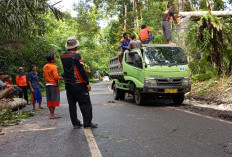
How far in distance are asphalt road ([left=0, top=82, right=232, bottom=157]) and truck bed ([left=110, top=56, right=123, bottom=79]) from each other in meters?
5.24

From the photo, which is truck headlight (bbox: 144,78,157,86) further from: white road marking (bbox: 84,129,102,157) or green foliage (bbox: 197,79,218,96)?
white road marking (bbox: 84,129,102,157)

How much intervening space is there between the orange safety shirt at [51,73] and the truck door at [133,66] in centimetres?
337

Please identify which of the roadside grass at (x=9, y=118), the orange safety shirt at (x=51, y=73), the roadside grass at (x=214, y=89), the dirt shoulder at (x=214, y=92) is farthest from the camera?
the roadside grass at (x=214, y=89)

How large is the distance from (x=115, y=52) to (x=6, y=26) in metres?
19.2

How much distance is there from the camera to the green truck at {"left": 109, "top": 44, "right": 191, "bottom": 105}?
9.54 m

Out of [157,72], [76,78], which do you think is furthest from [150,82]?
[76,78]

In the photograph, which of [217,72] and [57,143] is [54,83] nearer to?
[57,143]

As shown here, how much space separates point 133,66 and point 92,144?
6309 mm

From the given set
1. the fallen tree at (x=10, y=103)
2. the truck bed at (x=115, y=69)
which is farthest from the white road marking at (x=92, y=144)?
the truck bed at (x=115, y=69)

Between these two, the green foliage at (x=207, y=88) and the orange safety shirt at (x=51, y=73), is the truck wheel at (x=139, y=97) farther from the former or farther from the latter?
the orange safety shirt at (x=51, y=73)

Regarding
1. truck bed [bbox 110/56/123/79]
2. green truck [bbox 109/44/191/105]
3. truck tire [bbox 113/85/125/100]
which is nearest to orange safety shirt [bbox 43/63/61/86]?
green truck [bbox 109/44/191/105]

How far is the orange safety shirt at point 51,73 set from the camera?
7.68 m

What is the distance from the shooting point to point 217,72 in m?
12.4

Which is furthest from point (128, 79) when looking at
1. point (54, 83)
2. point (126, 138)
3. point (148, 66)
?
point (126, 138)
